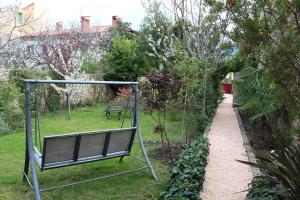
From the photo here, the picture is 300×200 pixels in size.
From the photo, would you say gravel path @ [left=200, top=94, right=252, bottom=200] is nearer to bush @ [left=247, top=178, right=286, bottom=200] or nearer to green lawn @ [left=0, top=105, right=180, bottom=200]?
bush @ [left=247, top=178, right=286, bottom=200]

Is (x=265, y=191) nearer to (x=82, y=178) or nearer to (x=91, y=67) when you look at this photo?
(x=82, y=178)

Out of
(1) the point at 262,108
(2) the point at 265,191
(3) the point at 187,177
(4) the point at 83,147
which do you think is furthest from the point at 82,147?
(1) the point at 262,108

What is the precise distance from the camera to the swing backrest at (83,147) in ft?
16.7

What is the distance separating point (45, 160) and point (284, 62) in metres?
3.45

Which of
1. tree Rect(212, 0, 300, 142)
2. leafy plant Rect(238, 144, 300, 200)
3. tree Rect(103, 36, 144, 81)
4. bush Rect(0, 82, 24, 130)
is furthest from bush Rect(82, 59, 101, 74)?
leafy plant Rect(238, 144, 300, 200)

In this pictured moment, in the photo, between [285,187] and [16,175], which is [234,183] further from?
[16,175]

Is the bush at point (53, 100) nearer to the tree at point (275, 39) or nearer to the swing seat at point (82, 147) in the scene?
the swing seat at point (82, 147)

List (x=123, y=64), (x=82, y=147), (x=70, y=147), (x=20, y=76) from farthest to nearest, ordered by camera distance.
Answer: (x=123, y=64), (x=20, y=76), (x=82, y=147), (x=70, y=147)

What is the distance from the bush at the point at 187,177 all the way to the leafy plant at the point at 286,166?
91 cm

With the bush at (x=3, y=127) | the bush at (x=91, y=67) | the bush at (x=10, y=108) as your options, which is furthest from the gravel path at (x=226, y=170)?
the bush at (x=91, y=67)

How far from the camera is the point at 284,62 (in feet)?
13.8

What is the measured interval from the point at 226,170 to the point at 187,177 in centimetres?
188

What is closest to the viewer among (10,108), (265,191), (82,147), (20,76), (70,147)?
(265,191)

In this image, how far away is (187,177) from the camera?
5.18 metres
